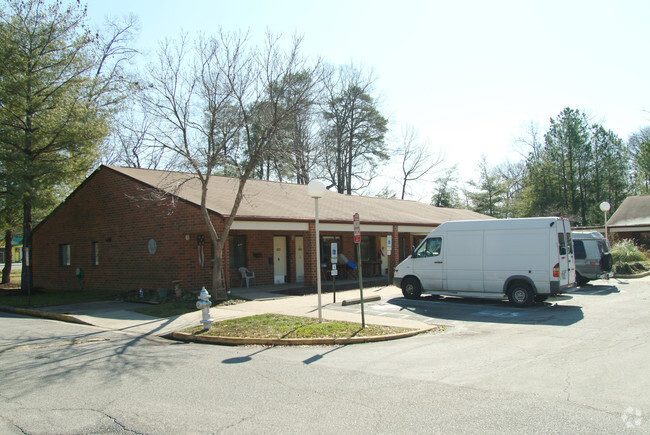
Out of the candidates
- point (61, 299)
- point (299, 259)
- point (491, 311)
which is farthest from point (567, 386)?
point (61, 299)

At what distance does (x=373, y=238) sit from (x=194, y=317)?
1396 cm

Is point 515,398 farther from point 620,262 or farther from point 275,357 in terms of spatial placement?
point 620,262

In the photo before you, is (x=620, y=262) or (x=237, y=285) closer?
(x=237, y=285)

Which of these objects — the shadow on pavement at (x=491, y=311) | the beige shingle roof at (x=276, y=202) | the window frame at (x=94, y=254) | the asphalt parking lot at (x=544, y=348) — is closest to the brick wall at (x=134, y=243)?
the window frame at (x=94, y=254)

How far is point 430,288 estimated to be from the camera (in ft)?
49.1

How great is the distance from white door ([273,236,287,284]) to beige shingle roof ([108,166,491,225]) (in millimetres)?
1645

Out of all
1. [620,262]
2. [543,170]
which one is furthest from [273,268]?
[543,170]

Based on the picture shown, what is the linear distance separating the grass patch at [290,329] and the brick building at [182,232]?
510 centimetres

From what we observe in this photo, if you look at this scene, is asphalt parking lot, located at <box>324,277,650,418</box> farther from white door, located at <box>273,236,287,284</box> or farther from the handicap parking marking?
white door, located at <box>273,236,287,284</box>

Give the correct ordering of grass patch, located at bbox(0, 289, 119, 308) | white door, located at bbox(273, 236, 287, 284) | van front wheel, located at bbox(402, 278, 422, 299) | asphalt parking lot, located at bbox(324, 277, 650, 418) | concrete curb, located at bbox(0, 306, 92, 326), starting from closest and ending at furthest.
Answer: asphalt parking lot, located at bbox(324, 277, 650, 418) < concrete curb, located at bbox(0, 306, 92, 326) < van front wheel, located at bbox(402, 278, 422, 299) < grass patch, located at bbox(0, 289, 119, 308) < white door, located at bbox(273, 236, 287, 284)

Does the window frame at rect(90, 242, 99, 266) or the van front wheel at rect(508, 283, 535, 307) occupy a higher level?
the window frame at rect(90, 242, 99, 266)

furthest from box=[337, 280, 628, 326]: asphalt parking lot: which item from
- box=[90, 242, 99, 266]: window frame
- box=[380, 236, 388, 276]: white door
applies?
box=[90, 242, 99, 266]: window frame

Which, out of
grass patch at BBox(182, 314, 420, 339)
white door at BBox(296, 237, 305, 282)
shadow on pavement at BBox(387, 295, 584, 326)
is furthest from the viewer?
white door at BBox(296, 237, 305, 282)

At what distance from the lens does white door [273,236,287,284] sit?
20828 millimetres
